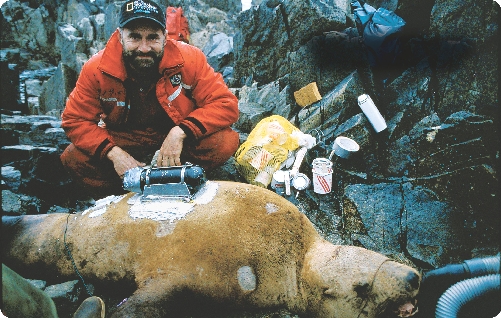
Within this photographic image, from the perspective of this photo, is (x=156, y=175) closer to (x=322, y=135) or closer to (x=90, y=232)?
(x=90, y=232)

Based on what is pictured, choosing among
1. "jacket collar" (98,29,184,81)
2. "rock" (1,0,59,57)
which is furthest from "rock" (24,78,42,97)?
"jacket collar" (98,29,184,81)

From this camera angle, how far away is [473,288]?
1960 millimetres

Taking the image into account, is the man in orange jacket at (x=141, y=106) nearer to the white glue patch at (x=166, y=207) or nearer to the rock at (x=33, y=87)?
the white glue patch at (x=166, y=207)

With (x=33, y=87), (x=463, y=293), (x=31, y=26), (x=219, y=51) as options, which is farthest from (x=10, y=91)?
Answer: (x=463, y=293)

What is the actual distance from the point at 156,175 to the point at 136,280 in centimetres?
80

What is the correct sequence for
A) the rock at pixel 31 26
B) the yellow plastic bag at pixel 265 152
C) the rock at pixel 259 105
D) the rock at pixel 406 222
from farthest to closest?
the rock at pixel 31 26 → the rock at pixel 259 105 → the yellow plastic bag at pixel 265 152 → the rock at pixel 406 222

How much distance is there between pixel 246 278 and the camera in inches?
94.0

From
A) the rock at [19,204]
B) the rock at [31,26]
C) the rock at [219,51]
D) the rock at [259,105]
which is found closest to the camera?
the rock at [19,204]

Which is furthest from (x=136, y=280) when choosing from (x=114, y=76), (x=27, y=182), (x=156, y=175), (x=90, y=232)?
(x=27, y=182)

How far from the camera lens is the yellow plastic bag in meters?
4.29

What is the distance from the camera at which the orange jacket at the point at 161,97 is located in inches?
138

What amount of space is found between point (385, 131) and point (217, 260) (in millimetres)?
3269

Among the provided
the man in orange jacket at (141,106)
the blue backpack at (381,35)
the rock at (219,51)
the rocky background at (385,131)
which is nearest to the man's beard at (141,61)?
the man in orange jacket at (141,106)

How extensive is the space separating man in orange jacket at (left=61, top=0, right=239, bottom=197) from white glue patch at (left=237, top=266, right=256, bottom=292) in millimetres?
1407
